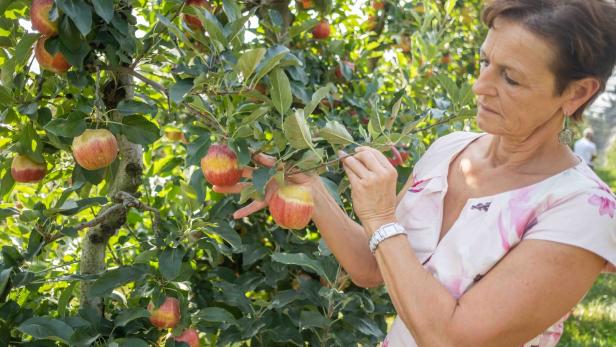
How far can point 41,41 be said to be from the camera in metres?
1.50

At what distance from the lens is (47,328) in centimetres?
158

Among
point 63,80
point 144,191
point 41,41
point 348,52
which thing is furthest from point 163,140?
point 41,41

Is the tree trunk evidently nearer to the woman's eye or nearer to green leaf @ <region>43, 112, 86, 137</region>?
green leaf @ <region>43, 112, 86, 137</region>

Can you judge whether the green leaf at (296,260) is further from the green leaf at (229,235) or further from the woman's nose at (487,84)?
the woman's nose at (487,84)

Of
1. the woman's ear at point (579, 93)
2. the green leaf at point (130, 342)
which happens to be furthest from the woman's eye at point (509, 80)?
the green leaf at point (130, 342)

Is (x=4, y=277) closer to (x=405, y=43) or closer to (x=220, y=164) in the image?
(x=220, y=164)

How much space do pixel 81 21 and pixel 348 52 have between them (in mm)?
1677

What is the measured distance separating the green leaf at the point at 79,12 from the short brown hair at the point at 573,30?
0.82 metres

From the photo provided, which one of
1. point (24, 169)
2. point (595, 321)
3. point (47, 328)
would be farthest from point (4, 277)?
point (595, 321)

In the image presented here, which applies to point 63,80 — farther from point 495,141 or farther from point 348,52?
point 348,52

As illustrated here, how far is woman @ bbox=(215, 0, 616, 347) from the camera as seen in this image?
134 cm

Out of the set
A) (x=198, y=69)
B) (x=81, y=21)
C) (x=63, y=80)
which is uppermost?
(x=81, y=21)

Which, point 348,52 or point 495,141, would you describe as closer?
point 495,141

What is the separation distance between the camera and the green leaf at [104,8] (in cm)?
136
